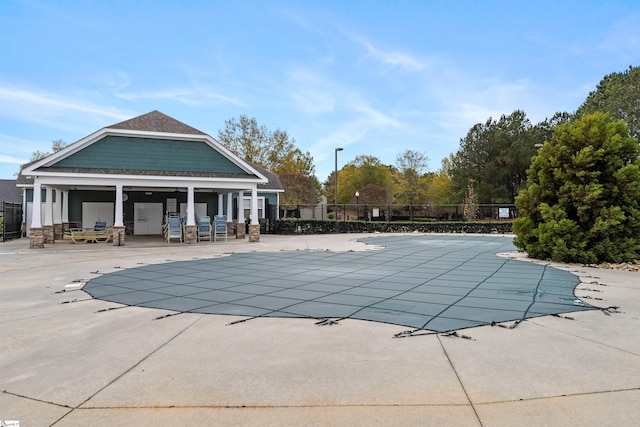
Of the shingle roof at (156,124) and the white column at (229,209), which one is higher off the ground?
the shingle roof at (156,124)

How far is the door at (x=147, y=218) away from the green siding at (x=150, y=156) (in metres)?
5.54

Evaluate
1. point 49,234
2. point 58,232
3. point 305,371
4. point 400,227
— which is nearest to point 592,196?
point 305,371

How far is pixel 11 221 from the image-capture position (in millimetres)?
19812

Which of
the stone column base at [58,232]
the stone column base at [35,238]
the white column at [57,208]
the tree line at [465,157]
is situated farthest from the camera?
the tree line at [465,157]

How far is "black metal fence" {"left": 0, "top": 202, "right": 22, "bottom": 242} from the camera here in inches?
723

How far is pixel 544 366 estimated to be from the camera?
3.31 m

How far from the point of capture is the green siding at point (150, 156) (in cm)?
1619

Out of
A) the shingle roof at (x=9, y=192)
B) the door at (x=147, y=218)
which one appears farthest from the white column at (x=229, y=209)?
the shingle roof at (x=9, y=192)

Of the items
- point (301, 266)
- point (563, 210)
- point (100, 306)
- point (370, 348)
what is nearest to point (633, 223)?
point (563, 210)

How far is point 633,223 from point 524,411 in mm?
10256

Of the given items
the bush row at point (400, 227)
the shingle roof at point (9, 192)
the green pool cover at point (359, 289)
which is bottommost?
the green pool cover at point (359, 289)

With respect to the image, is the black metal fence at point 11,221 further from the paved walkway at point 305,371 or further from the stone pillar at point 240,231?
the paved walkway at point 305,371

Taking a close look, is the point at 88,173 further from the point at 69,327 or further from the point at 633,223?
the point at 633,223

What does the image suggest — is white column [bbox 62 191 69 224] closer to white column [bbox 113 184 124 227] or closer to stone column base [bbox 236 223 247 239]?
white column [bbox 113 184 124 227]
